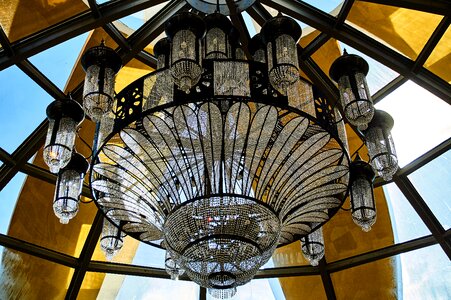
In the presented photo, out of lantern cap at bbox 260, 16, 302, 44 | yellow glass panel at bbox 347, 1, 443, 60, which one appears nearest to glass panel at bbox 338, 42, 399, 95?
yellow glass panel at bbox 347, 1, 443, 60

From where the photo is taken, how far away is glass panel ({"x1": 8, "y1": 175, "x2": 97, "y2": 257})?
23.6ft

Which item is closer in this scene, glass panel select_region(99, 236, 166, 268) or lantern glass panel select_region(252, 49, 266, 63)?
lantern glass panel select_region(252, 49, 266, 63)

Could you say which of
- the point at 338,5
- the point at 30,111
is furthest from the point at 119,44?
the point at 338,5

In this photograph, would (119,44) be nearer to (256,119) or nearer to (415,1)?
(256,119)

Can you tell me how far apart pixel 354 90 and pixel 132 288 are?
5373mm

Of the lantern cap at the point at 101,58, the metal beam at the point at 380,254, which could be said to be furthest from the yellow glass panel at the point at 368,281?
the lantern cap at the point at 101,58

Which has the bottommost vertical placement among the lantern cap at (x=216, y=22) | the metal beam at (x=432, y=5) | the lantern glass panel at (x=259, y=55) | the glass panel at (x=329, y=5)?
the lantern cap at (x=216, y=22)

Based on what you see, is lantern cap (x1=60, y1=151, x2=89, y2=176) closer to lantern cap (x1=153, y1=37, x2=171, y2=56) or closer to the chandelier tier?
the chandelier tier

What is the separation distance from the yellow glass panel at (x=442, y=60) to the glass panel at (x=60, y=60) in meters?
3.84

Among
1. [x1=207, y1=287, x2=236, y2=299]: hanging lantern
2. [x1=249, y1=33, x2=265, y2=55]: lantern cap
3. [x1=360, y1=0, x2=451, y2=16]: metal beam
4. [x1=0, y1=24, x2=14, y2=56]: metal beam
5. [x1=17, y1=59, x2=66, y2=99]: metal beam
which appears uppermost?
[x1=17, y1=59, x2=66, y2=99]: metal beam

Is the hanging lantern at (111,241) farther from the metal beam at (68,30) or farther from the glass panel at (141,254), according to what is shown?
the glass panel at (141,254)

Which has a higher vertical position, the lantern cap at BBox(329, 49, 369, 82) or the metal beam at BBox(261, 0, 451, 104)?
the metal beam at BBox(261, 0, 451, 104)

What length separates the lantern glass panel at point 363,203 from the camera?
4543 mm

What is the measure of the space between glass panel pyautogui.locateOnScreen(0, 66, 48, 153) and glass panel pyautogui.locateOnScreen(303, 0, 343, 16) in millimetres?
3197
